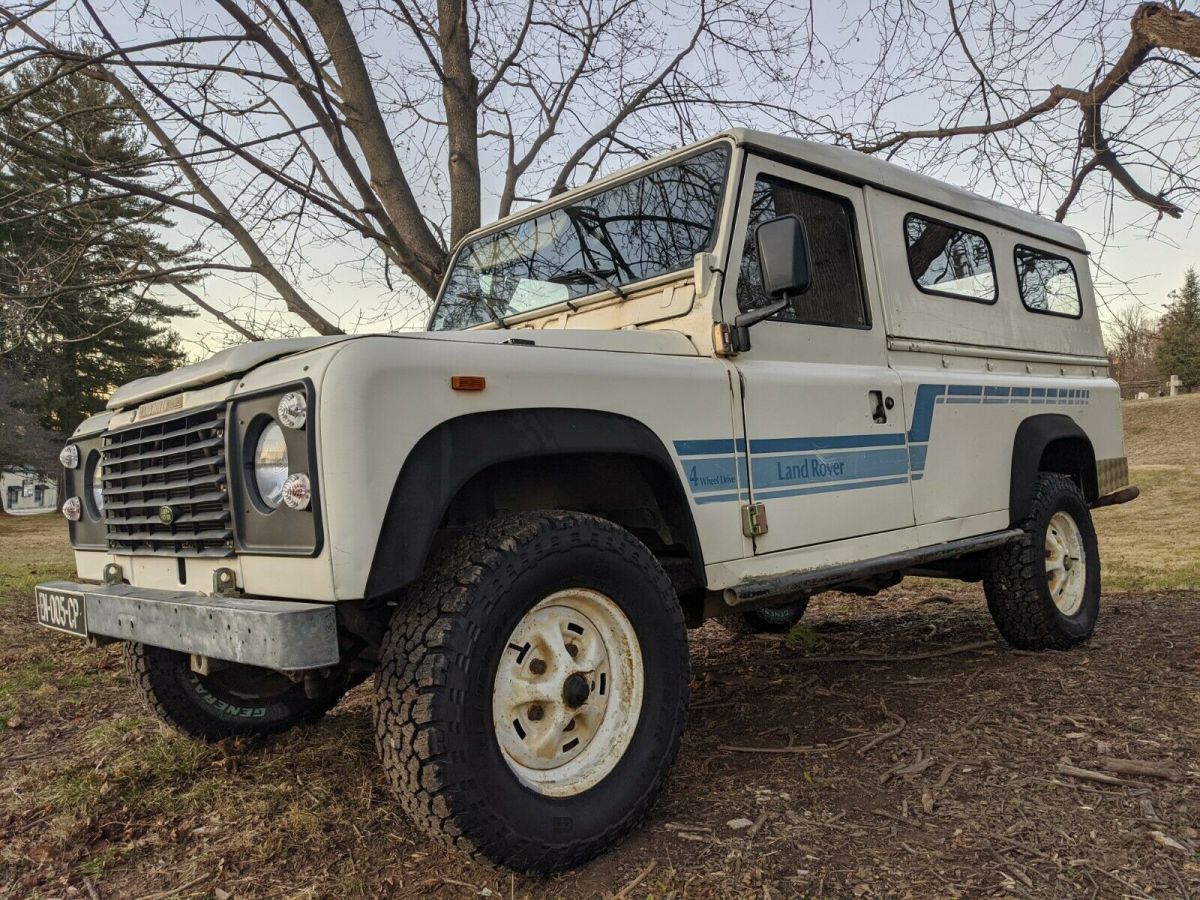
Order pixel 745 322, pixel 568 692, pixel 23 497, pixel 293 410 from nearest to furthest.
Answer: pixel 293 410 < pixel 568 692 < pixel 745 322 < pixel 23 497

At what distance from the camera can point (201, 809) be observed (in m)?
2.83

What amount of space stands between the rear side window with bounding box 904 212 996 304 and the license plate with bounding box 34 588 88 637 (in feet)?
11.6

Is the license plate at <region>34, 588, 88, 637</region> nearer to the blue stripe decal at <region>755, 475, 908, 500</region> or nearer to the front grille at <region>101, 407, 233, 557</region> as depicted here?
the front grille at <region>101, 407, 233, 557</region>

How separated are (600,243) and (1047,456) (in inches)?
118

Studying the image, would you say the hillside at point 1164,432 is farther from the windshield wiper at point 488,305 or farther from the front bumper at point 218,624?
the front bumper at point 218,624

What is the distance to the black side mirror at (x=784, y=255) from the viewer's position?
9.12 ft

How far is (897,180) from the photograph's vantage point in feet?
13.0

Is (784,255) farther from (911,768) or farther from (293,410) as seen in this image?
(911,768)

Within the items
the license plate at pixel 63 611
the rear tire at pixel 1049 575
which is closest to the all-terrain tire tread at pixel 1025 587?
the rear tire at pixel 1049 575

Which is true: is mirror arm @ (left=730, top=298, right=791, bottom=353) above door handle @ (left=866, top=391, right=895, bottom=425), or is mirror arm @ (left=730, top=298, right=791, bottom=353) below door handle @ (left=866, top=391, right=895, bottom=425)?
above

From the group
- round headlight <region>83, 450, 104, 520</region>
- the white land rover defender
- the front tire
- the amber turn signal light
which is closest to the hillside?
the white land rover defender

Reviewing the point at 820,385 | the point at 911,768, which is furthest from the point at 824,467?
the point at 911,768

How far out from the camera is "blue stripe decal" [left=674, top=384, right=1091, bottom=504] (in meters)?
2.83

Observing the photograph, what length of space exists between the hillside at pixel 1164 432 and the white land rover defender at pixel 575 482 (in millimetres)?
17016
